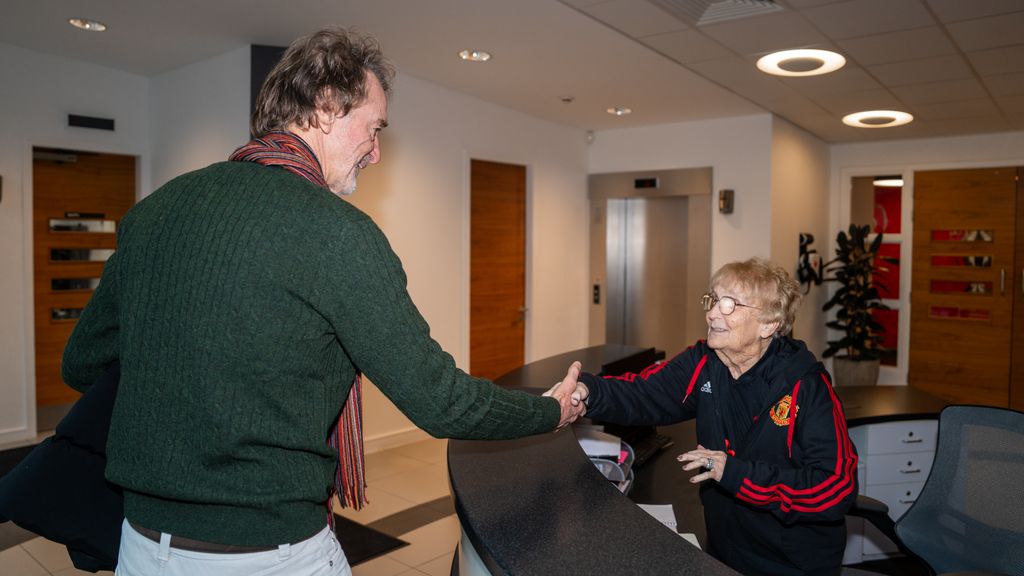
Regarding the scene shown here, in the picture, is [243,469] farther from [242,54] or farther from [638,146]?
[638,146]

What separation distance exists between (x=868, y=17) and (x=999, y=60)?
4.90ft

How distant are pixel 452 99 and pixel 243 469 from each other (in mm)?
5036

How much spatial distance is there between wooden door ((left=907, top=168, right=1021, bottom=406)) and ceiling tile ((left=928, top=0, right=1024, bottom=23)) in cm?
432

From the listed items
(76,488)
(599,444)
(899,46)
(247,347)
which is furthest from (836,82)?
(76,488)

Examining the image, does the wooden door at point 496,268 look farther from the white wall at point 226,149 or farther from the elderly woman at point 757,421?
the elderly woman at point 757,421

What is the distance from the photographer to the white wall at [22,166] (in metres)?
4.95

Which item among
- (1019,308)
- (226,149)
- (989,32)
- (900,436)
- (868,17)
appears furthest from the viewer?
(1019,308)

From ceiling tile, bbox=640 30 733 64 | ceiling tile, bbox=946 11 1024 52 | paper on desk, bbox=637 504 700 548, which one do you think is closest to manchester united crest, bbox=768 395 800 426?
paper on desk, bbox=637 504 700 548

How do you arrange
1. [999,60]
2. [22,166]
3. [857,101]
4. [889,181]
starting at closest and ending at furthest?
1. [999,60]
2. [22,166]
3. [857,101]
4. [889,181]

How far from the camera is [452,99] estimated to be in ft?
19.0

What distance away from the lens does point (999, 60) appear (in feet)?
15.1

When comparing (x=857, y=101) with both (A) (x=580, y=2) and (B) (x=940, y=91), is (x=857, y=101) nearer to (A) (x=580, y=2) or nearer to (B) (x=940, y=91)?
(B) (x=940, y=91)

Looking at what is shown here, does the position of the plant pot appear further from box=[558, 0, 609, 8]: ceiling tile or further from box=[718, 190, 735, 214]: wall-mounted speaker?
box=[558, 0, 609, 8]: ceiling tile

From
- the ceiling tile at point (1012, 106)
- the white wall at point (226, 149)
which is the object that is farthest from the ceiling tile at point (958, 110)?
the white wall at point (226, 149)
